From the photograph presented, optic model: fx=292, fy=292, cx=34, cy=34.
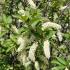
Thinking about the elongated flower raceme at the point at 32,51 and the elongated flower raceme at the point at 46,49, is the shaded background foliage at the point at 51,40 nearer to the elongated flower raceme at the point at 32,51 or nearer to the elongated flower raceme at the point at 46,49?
the elongated flower raceme at the point at 32,51

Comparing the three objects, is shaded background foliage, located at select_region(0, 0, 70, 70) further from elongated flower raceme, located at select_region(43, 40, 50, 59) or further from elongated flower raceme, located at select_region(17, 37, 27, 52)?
elongated flower raceme, located at select_region(43, 40, 50, 59)

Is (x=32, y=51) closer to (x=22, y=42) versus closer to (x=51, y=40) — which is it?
(x=22, y=42)

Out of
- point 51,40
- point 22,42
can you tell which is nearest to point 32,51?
point 22,42

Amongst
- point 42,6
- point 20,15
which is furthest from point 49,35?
point 42,6

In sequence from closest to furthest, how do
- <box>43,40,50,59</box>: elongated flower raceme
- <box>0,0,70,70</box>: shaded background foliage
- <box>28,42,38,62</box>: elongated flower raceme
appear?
<box>43,40,50,59</box>: elongated flower raceme < <box>28,42,38,62</box>: elongated flower raceme < <box>0,0,70,70</box>: shaded background foliage

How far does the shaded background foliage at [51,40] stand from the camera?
3594 mm

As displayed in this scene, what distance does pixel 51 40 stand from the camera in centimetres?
372

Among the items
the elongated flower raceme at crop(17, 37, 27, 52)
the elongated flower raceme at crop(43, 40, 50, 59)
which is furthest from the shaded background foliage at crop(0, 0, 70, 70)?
the elongated flower raceme at crop(43, 40, 50, 59)

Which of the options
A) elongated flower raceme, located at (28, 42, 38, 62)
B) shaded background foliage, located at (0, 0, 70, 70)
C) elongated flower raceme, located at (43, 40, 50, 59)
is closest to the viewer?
elongated flower raceme, located at (43, 40, 50, 59)

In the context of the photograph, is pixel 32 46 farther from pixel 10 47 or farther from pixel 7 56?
pixel 7 56

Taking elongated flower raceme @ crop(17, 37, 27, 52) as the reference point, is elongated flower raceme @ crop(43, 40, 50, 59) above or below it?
below

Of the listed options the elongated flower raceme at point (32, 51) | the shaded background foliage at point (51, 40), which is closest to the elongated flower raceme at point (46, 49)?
the elongated flower raceme at point (32, 51)

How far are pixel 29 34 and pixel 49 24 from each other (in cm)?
26

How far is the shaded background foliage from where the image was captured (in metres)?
3.59
